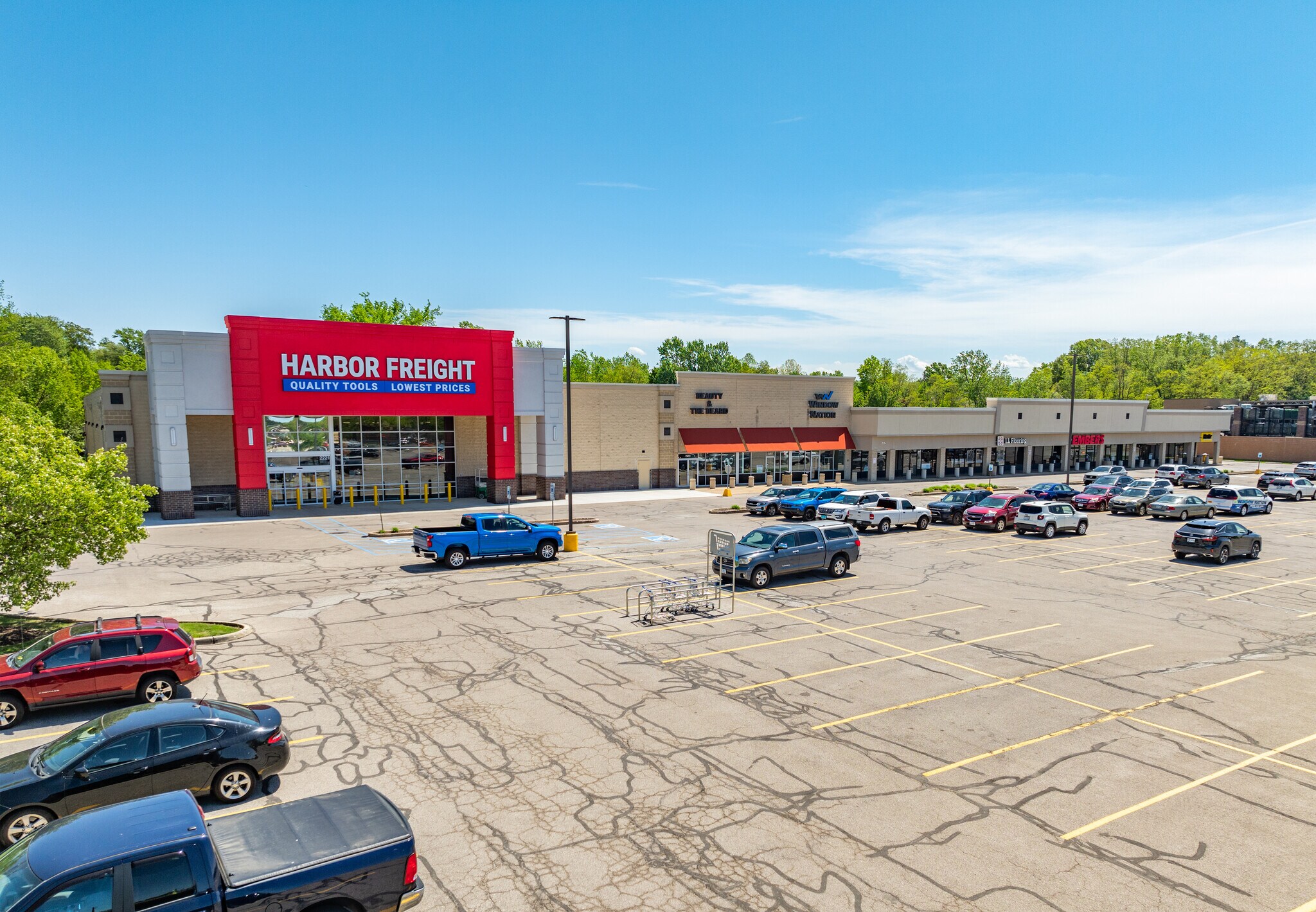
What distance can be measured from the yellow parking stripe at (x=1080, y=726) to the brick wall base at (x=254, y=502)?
36098mm

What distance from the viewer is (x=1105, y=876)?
26.8 feet

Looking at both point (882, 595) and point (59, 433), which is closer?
point (59, 433)

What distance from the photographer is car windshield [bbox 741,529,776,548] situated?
2281cm

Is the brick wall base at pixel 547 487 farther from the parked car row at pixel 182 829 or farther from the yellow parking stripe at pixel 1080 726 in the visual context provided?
the yellow parking stripe at pixel 1080 726

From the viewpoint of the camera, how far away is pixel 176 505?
36.1 m

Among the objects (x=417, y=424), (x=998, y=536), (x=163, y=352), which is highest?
(x=163, y=352)

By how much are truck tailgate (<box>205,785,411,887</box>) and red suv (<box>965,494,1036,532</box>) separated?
3176 cm

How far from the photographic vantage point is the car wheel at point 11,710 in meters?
11.9

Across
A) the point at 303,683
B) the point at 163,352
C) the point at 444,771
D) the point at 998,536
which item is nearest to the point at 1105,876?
the point at 444,771

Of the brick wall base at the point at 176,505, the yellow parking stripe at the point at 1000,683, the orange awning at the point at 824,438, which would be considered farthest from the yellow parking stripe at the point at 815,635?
the orange awning at the point at 824,438

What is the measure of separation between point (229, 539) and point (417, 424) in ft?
51.5

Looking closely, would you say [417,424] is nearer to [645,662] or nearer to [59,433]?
[59,433]

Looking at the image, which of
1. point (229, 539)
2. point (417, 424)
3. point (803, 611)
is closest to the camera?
point (803, 611)

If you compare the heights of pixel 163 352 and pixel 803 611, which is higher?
pixel 163 352
